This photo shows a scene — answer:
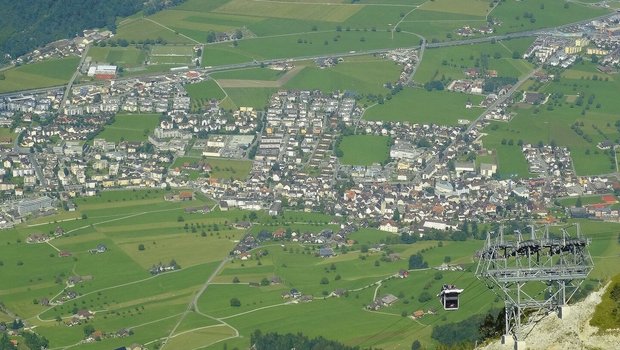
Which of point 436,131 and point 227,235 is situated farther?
point 436,131

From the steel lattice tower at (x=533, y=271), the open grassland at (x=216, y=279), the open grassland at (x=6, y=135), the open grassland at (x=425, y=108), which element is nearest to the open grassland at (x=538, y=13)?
the open grassland at (x=425, y=108)

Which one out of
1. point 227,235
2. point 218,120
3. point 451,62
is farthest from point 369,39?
point 227,235

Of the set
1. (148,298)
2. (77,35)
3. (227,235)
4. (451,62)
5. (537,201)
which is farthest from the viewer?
(77,35)

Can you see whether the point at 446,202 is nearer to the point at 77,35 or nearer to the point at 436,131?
the point at 436,131

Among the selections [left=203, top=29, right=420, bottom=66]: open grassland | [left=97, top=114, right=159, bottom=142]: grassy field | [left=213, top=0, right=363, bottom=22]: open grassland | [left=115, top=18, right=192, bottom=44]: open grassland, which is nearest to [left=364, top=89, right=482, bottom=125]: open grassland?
[left=203, top=29, right=420, bottom=66]: open grassland

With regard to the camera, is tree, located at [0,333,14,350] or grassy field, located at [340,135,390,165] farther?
grassy field, located at [340,135,390,165]

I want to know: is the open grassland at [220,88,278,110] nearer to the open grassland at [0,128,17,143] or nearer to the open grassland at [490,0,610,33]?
the open grassland at [0,128,17,143]

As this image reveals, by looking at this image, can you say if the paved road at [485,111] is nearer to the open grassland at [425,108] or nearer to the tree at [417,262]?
the open grassland at [425,108]
